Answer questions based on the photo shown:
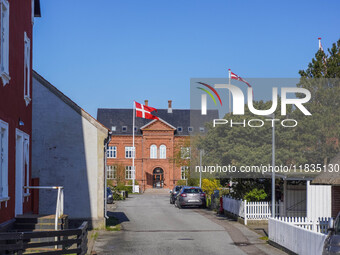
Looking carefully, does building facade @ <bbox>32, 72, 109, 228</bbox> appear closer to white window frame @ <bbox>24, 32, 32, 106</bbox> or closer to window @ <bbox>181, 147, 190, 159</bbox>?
white window frame @ <bbox>24, 32, 32, 106</bbox>

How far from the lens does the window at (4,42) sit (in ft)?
44.7

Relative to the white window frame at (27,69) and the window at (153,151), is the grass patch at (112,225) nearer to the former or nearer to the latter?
the white window frame at (27,69)

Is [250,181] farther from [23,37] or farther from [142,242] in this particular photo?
[23,37]

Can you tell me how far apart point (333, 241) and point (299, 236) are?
404 centimetres

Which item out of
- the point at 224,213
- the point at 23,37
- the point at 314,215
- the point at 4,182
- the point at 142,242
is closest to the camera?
the point at 4,182

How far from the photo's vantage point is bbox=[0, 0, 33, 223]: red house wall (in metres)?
14.1

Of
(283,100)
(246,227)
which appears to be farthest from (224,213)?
(283,100)

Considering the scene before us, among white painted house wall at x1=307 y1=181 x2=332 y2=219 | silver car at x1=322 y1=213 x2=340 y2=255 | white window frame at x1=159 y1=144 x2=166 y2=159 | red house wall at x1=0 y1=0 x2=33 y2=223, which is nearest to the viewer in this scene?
silver car at x1=322 y1=213 x2=340 y2=255

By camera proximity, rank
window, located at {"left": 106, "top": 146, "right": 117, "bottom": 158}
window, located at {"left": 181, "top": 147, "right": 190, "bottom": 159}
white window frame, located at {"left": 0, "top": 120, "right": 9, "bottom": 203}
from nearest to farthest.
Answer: white window frame, located at {"left": 0, "top": 120, "right": 9, "bottom": 203} → window, located at {"left": 181, "top": 147, "right": 190, "bottom": 159} → window, located at {"left": 106, "top": 146, "right": 117, "bottom": 158}

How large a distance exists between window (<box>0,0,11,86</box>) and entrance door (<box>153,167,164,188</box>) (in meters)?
76.4

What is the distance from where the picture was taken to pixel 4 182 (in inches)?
552

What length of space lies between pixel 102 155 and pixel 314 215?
8987mm

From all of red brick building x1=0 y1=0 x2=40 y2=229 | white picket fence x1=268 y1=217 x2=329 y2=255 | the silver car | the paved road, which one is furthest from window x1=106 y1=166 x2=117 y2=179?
the silver car

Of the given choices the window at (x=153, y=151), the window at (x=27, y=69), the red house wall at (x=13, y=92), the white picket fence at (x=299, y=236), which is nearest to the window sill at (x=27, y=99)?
the window at (x=27, y=69)
